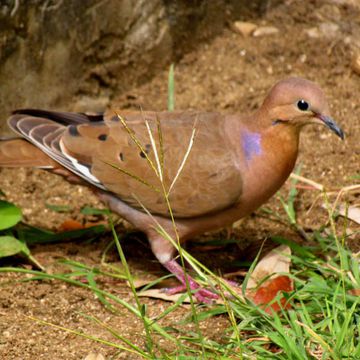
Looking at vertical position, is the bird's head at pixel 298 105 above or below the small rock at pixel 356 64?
above

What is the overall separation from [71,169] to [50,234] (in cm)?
45

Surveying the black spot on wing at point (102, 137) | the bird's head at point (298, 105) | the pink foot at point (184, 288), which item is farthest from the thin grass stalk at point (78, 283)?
the bird's head at point (298, 105)

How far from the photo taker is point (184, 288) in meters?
3.77

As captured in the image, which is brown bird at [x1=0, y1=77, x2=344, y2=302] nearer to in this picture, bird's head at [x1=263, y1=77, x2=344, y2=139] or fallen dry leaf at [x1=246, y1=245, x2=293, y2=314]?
bird's head at [x1=263, y1=77, x2=344, y2=139]

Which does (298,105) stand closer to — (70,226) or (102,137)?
(102,137)

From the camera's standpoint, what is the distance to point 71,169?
12.5ft

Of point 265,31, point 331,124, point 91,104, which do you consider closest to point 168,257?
point 331,124

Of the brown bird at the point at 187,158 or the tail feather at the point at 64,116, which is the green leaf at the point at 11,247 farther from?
the tail feather at the point at 64,116

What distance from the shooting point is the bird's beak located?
346cm

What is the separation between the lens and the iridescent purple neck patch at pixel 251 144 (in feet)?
12.1

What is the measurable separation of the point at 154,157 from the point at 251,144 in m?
0.43

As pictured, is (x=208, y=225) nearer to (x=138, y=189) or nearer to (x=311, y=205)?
(x=138, y=189)

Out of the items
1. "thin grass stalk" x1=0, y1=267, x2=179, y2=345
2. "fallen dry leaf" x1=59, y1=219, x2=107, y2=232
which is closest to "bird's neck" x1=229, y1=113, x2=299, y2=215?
"thin grass stalk" x1=0, y1=267, x2=179, y2=345

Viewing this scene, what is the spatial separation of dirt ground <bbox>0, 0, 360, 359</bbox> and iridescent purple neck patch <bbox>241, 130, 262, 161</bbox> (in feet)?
1.77
